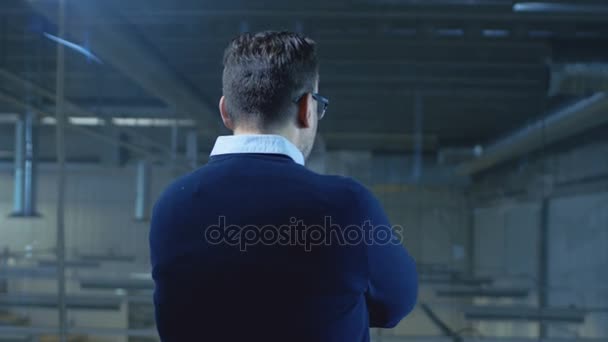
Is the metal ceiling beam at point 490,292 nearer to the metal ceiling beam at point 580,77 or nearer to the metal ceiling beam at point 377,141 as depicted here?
the metal ceiling beam at point 377,141

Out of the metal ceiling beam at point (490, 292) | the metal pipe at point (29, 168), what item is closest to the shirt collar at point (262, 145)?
the metal pipe at point (29, 168)

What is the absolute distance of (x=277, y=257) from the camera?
453mm

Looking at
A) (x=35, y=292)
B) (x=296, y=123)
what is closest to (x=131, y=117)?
(x=35, y=292)

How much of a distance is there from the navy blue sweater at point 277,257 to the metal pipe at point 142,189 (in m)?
2.73

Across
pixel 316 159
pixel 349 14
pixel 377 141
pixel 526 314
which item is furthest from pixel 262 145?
pixel 526 314

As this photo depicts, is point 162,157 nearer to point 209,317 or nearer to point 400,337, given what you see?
point 400,337

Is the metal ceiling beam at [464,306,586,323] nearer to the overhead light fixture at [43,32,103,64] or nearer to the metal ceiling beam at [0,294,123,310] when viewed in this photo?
the metal ceiling beam at [0,294,123,310]

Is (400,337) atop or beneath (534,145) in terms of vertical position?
beneath

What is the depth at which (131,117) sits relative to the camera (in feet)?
10.3

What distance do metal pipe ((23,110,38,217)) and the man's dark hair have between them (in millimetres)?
2489

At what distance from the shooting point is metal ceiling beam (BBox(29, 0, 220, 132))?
1807 millimetres

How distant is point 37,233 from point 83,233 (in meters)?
0.48

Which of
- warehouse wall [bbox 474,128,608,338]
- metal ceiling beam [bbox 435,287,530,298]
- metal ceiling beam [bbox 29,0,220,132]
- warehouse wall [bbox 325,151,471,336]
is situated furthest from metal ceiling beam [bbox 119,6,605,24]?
metal ceiling beam [bbox 435,287,530,298]

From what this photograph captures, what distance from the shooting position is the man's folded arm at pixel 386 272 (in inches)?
17.8
